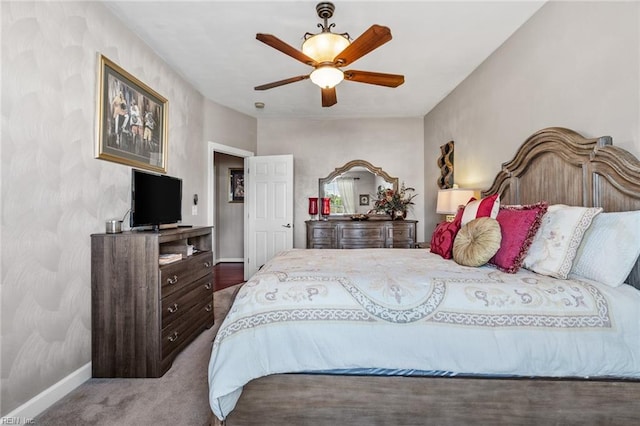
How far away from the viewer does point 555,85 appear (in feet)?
7.17

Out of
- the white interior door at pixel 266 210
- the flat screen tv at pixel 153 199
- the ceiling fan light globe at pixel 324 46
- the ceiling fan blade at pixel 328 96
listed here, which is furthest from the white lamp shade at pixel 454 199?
the flat screen tv at pixel 153 199

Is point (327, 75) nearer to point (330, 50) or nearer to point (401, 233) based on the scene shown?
point (330, 50)

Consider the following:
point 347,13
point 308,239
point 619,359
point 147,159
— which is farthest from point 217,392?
point 308,239

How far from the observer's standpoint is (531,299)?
1.37m

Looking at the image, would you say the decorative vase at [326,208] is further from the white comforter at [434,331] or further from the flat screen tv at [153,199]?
the white comforter at [434,331]

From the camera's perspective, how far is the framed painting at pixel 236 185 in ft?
22.3

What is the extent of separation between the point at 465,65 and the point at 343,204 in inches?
103

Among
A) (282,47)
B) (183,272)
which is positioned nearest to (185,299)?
(183,272)

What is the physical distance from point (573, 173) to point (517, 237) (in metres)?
0.61

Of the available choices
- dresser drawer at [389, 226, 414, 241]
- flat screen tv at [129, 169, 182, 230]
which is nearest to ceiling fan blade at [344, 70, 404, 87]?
flat screen tv at [129, 169, 182, 230]

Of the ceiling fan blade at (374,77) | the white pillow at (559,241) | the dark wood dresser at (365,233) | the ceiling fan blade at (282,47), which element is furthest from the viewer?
the dark wood dresser at (365,233)

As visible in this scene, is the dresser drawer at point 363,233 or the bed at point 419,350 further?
the dresser drawer at point 363,233

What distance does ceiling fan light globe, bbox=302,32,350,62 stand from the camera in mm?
2100

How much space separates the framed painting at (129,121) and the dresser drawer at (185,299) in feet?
3.81
